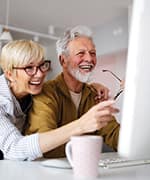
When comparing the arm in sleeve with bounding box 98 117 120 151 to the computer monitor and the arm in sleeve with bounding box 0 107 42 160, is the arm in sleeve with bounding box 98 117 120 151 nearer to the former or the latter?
the arm in sleeve with bounding box 0 107 42 160

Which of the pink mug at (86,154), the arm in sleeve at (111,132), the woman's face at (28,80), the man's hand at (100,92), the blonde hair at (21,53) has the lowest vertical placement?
the arm in sleeve at (111,132)

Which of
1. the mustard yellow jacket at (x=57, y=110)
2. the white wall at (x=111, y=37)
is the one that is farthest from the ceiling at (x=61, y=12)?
the mustard yellow jacket at (x=57, y=110)

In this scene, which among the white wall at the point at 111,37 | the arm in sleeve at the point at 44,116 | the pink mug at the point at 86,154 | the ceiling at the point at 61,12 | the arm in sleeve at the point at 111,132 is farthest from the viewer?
the ceiling at the point at 61,12

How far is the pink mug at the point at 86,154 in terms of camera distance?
56 centimetres

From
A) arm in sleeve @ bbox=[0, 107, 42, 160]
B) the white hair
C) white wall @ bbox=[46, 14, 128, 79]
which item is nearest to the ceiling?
white wall @ bbox=[46, 14, 128, 79]

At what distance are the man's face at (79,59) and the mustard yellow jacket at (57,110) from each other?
0.06 meters

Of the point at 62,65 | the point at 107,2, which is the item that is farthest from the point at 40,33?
the point at 62,65

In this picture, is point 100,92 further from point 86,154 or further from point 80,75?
point 86,154

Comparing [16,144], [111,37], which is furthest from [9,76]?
[111,37]

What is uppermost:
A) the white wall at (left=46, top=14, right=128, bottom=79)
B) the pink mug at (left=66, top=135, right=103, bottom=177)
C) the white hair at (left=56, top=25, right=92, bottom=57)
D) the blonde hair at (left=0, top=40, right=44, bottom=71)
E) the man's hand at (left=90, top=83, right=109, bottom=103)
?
the white wall at (left=46, top=14, right=128, bottom=79)

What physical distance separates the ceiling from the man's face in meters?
2.64

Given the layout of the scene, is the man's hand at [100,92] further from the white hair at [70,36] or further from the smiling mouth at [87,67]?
the white hair at [70,36]

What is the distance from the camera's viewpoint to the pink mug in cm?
56

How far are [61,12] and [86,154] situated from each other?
3822 millimetres
